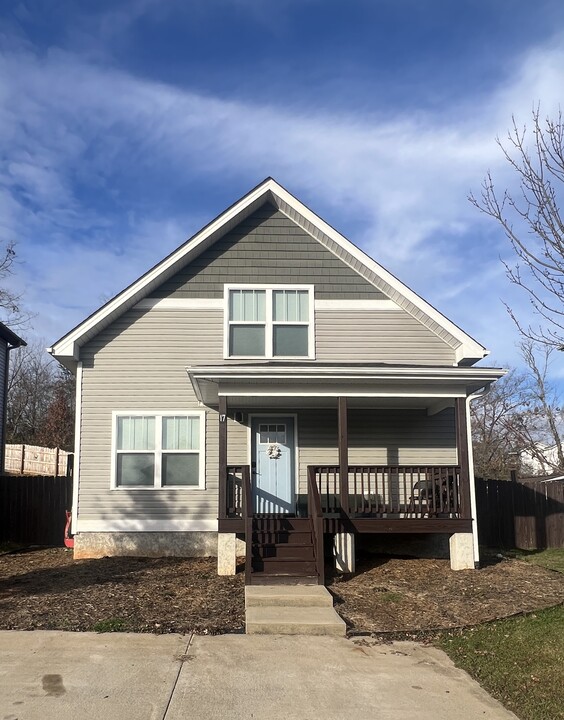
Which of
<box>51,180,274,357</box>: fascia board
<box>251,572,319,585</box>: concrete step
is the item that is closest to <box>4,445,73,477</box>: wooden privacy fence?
<box>51,180,274,357</box>: fascia board

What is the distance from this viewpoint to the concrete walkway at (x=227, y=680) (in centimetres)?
490

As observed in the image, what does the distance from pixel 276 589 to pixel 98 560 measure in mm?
4322

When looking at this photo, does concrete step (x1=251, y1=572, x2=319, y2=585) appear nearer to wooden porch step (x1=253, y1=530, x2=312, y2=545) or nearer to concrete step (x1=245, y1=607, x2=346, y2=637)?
wooden porch step (x1=253, y1=530, x2=312, y2=545)

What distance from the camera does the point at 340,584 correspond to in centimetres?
938

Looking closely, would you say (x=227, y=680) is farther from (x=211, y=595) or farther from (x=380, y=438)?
(x=380, y=438)

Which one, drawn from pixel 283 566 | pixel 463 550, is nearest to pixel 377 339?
pixel 463 550

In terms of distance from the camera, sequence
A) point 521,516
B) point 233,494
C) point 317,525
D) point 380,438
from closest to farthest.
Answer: point 317,525 → point 233,494 → point 380,438 → point 521,516

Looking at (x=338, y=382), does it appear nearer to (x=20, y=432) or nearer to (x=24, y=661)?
(x=24, y=661)

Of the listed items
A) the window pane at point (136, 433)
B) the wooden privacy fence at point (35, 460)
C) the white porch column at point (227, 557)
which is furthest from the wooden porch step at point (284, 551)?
the wooden privacy fence at point (35, 460)

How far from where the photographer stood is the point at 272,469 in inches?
485

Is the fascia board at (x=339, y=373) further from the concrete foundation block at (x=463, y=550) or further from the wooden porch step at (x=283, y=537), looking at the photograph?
the concrete foundation block at (x=463, y=550)

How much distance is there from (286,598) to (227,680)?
2.49 m

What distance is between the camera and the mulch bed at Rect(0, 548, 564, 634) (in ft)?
23.8

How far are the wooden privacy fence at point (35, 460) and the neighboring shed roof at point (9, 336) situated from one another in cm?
1044
